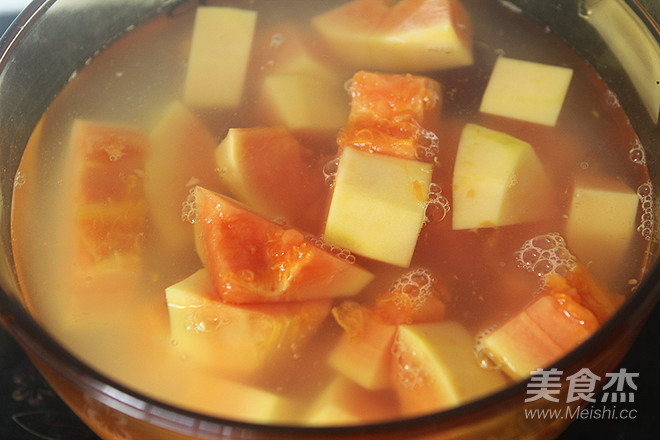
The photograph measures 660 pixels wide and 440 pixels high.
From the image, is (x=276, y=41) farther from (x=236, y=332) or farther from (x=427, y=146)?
(x=236, y=332)

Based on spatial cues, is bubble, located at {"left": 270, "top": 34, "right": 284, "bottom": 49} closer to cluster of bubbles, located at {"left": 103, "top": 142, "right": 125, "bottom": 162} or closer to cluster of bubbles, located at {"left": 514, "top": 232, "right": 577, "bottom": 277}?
cluster of bubbles, located at {"left": 103, "top": 142, "right": 125, "bottom": 162}

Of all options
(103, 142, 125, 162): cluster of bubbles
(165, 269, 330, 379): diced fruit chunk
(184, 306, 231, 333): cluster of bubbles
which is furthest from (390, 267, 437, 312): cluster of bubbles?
(103, 142, 125, 162): cluster of bubbles

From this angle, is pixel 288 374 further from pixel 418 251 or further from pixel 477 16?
pixel 477 16

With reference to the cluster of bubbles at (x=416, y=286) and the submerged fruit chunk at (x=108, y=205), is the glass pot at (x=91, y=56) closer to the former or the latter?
the submerged fruit chunk at (x=108, y=205)

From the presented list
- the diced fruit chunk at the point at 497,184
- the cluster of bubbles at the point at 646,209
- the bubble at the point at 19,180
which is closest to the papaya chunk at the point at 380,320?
the diced fruit chunk at the point at 497,184

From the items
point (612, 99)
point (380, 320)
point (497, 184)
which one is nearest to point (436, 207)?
point (497, 184)

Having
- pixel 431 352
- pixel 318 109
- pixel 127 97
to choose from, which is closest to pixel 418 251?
pixel 431 352
